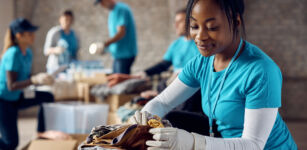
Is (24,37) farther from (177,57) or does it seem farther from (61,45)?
(61,45)

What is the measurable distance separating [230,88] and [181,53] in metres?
1.72

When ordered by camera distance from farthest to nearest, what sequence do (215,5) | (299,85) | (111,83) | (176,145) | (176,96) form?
(299,85), (111,83), (176,96), (215,5), (176,145)


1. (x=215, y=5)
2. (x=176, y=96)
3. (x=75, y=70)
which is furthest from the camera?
(x=75, y=70)

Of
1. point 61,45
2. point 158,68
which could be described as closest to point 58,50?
point 61,45

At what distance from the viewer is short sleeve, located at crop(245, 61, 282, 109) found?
943 mm

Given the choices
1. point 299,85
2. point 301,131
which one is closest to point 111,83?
point 301,131

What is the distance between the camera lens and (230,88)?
1.06 m

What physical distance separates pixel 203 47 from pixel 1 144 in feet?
7.08

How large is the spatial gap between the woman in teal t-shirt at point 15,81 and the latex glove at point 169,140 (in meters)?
2.05

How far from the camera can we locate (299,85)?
15.2 ft

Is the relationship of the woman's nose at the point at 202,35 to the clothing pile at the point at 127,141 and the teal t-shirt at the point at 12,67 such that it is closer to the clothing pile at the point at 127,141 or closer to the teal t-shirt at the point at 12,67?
the clothing pile at the point at 127,141

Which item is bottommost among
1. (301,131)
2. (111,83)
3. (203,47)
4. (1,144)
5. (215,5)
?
(301,131)

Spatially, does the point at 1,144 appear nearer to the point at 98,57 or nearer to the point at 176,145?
the point at 176,145

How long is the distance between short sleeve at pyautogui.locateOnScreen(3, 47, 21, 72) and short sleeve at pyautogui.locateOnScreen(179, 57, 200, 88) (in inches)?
73.7
